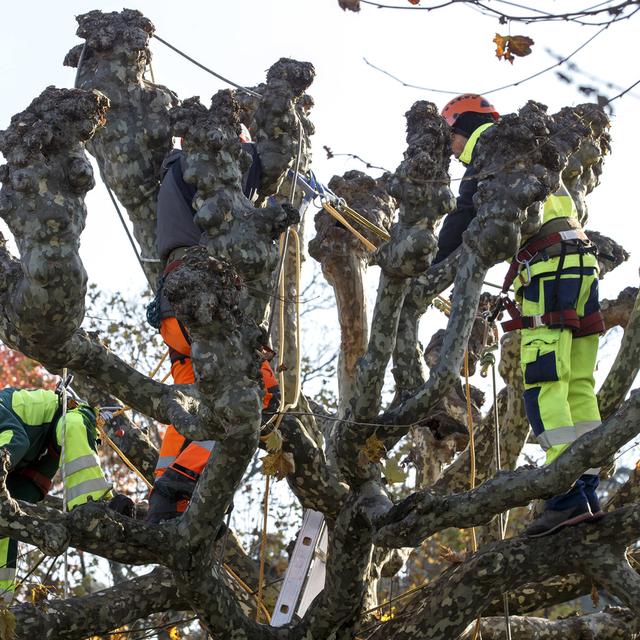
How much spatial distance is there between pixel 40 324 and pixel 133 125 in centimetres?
169

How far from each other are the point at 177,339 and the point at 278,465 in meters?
0.79

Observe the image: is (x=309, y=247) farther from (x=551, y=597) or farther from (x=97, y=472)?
(x=551, y=597)

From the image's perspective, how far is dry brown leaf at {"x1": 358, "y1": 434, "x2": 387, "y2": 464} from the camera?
18.5ft

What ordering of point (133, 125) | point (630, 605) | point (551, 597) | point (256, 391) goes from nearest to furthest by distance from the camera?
point (256, 391) → point (630, 605) → point (133, 125) → point (551, 597)

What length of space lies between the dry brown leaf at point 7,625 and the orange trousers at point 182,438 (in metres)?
0.96

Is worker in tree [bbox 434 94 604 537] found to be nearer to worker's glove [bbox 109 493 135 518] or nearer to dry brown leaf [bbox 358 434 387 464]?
dry brown leaf [bbox 358 434 387 464]

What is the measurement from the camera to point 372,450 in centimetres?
565

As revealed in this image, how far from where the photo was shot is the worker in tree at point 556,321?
5980mm

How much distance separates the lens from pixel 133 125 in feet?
20.6

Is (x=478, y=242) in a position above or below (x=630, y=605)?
above

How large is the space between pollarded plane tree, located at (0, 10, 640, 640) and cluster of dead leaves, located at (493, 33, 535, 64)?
75 centimetres

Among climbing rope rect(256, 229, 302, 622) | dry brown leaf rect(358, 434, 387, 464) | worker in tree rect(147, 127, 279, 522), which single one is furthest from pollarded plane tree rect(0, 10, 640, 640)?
worker in tree rect(147, 127, 279, 522)

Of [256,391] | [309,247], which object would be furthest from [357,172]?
[256,391]

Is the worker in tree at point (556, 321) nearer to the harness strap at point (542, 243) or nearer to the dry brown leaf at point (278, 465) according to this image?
the harness strap at point (542, 243)
